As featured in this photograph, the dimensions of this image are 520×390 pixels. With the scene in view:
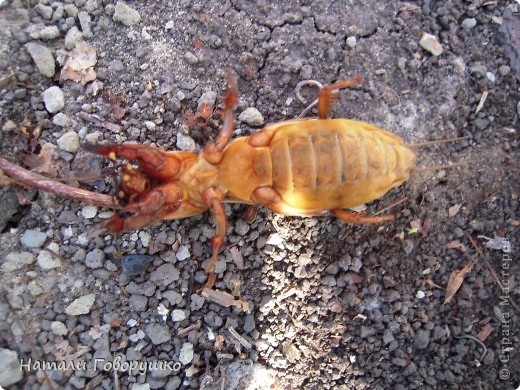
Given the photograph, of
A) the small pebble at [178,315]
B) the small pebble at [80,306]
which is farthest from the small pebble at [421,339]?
the small pebble at [80,306]

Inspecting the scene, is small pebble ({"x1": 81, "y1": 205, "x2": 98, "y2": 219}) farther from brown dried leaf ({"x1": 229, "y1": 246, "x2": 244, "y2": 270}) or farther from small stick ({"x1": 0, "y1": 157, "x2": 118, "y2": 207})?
brown dried leaf ({"x1": 229, "y1": 246, "x2": 244, "y2": 270})

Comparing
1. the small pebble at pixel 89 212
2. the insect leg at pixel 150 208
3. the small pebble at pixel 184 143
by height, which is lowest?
the small pebble at pixel 89 212

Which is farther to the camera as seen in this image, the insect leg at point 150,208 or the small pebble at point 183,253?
the small pebble at point 183,253

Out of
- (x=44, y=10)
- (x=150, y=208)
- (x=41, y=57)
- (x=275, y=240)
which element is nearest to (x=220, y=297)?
(x=275, y=240)

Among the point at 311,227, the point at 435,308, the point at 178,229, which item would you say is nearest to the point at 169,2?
the point at 178,229

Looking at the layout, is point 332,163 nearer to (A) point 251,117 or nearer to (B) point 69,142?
(A) point 251,117

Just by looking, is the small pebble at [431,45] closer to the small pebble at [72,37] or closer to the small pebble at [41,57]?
the small pebble at [72,37]

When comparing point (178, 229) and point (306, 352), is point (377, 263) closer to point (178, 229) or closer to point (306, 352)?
point (306, 352)
